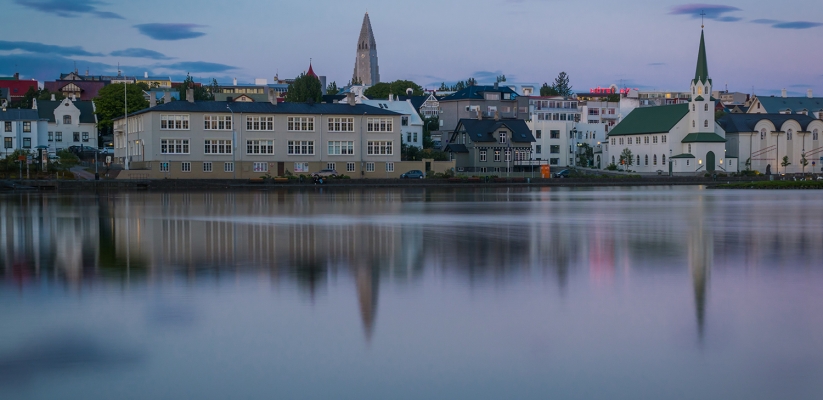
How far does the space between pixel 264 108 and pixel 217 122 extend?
15.9ft

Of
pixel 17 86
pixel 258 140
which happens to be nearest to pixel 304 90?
pixel 258 140

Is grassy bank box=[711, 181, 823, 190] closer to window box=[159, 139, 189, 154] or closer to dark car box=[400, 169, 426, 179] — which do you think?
dark car box=[400, 169, 426, 179]

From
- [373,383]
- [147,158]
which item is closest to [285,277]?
[373,383]

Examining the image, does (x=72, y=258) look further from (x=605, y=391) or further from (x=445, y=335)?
(x=605, y=391)

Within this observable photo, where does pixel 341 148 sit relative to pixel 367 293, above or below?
above

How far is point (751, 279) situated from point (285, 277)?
8259 mm

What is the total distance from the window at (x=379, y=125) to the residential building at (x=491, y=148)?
20663 millimetres

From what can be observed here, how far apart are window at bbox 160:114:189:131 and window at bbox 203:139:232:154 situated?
240cm

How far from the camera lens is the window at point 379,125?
87.1 metres

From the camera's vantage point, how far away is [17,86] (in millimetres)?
180375

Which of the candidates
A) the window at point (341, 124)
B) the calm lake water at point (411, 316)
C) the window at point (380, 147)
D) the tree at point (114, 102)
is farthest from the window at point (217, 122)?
the calm lake water at point (411, 316)

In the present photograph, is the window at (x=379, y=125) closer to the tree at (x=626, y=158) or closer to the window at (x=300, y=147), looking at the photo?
the window at (x=300, y=147)

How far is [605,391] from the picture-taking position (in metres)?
8.68

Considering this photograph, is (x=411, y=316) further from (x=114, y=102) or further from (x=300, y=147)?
(x=114, y=102)
